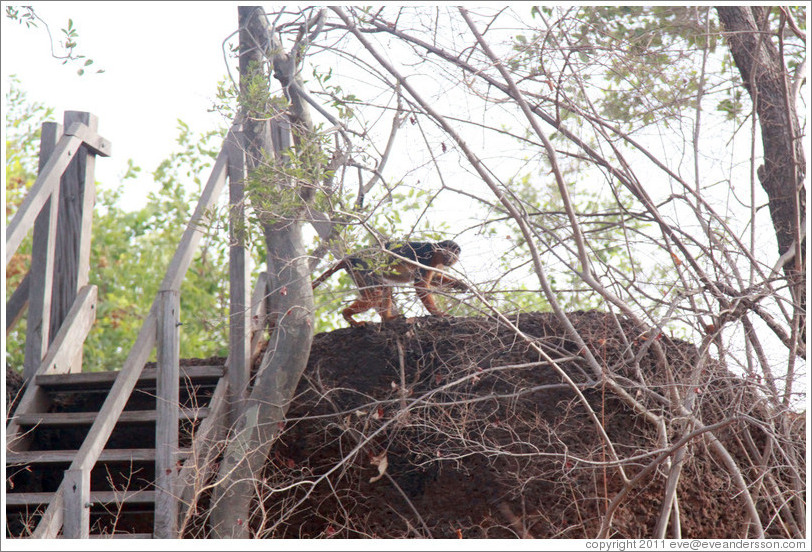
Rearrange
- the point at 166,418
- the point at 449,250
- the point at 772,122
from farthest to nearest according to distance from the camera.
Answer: the point at 772,122, the point at 449,250, the point at 166,418

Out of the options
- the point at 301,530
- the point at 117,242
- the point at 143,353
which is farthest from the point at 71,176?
the point at 117,242

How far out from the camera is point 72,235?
543cm

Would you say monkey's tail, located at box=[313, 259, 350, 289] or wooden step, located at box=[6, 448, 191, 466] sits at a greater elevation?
monkey's tail, located at box=[313, 259, 350, 289]

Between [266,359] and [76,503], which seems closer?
[76,503]

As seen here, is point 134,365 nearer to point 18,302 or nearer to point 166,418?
point 166,418

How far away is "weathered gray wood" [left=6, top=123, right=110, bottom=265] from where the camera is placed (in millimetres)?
4242

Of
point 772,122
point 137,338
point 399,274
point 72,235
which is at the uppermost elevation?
point 772,122

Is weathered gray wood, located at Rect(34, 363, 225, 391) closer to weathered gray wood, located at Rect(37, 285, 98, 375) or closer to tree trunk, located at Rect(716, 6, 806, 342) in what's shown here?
weathered gray wood, located at Rect(37, 285, 98, 375)

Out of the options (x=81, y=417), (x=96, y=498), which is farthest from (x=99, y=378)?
(x=96, y=498)

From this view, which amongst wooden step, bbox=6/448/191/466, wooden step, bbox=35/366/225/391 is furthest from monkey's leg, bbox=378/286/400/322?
wooden step, bbox=6/448/191/466

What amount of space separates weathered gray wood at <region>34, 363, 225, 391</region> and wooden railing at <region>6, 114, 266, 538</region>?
10 cm

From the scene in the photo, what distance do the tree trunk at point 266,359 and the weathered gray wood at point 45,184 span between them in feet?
4.17

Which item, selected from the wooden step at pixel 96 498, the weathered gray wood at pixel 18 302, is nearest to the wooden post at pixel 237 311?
the wooden step at pixel 96 498

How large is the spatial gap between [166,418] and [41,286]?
1669 mm
